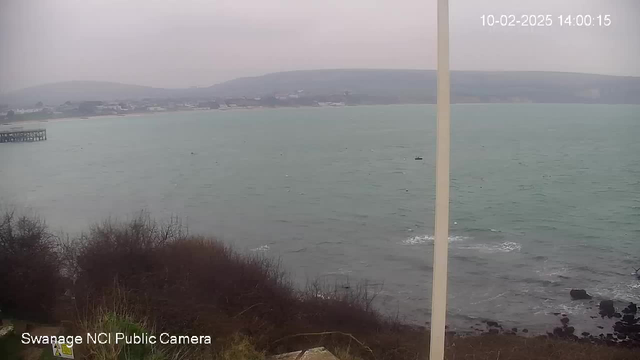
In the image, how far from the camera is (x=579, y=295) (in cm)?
233

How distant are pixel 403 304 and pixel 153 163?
158 cm

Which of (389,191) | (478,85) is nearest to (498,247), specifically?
(389,191)

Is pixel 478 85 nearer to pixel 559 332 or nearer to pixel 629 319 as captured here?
pixel 559 332

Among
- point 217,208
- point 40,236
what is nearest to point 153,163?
point 217,208

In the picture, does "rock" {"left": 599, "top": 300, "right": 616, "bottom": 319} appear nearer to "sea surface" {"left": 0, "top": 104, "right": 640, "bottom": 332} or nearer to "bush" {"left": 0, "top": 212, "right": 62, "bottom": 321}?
"sea surface" {"left": 0, "top": 104, "right": 640, "bottom": 332}

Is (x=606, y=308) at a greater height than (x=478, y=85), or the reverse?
(x=478, y=85)

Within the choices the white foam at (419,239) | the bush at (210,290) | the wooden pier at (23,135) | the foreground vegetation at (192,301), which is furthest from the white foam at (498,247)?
the wooden pier at (23,135)

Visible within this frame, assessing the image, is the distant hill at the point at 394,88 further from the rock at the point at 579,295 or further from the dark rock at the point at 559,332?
the dark rock at the point at 559,332

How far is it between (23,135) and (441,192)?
2284 millimetres

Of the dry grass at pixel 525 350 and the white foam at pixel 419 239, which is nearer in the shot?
the dry grass at pixel 525 350

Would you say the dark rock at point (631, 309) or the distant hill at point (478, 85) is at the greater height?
the distant hill at point (478, 85)

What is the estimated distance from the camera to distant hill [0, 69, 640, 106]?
7.50 feet

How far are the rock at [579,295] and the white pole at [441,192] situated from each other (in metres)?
0.72

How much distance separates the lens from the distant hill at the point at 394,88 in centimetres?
229
